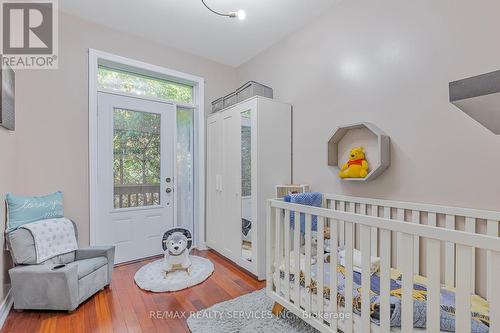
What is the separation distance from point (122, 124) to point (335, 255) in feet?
8.67

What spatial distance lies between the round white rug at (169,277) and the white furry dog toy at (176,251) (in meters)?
0.07

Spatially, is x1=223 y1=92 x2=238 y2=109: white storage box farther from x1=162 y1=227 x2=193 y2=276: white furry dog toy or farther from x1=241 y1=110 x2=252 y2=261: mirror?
x1=162 y1=227 x2=193 y2=276: white furry dog toy

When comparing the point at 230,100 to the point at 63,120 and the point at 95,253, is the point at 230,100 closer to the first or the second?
the point at 63,120

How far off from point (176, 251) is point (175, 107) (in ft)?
5.86

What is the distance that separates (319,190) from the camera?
248cm

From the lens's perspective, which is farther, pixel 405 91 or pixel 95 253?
pixel 95 253

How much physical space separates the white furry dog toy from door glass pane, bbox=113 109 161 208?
0.69m

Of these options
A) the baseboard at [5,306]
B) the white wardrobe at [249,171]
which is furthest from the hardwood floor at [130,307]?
the white wardrobe at [249,171]

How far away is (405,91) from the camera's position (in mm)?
1853

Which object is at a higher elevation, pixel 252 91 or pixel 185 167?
pixel 252 91

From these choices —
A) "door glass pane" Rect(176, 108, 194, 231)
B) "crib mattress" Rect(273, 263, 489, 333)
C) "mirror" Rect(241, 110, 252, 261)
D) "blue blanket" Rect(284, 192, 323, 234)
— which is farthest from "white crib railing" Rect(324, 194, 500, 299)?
"door glass pane" Rect(176, 108, 194, 231)

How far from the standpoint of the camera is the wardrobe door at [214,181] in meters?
3.05

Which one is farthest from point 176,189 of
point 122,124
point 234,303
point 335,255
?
point 335,255

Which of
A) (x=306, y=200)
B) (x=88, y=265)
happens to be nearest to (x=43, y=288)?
(x=88, y=265)
